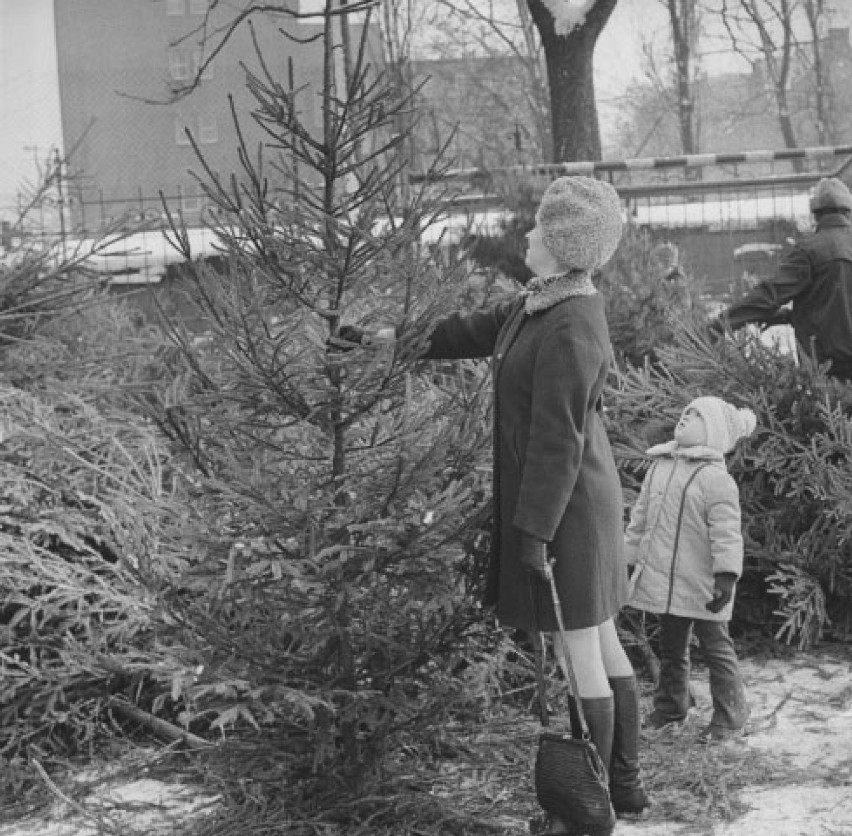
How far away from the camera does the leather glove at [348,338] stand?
342 cm

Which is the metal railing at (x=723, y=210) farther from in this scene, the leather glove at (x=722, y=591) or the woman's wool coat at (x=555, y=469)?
the woman's wool coat at (x=555, y=469)

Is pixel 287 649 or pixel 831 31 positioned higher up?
pixel 831 31

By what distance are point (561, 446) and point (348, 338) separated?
1.90ft

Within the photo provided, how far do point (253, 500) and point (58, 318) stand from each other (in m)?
2.39

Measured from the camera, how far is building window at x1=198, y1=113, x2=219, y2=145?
1838 cm

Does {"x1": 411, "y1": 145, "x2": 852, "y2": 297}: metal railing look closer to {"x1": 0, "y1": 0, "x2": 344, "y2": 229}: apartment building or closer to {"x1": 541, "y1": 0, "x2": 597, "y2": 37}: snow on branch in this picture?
{"x1": 541, "y1": 0, "x2": 597, "y2": 37}: snow on branch

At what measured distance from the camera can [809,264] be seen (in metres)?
5.68

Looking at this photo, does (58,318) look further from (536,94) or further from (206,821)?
(536,94)

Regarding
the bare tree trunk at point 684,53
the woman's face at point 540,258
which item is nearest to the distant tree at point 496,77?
the bare tree trunk at point 684,53

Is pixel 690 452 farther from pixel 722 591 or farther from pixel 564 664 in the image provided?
pixel 564 664

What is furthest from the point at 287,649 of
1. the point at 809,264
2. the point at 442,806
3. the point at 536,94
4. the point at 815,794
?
the point at 536,94

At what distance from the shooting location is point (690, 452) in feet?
14.5

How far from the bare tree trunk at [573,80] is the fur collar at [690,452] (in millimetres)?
8591

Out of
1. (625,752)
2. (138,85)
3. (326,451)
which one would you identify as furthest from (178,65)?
(625,752)
